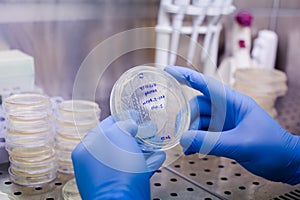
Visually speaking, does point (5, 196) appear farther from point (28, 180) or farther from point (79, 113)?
point (79, 113)

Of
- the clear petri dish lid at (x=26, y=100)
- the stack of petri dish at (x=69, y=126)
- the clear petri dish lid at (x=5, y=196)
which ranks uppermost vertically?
the clear petri dish lid at (x=26, y=100)

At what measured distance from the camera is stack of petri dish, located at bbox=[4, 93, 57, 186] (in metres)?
1.07

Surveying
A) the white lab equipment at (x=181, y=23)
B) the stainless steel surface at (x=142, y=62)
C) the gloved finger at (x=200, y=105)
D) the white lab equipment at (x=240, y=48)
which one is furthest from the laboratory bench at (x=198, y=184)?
the white lab equipment at (x=240, y=48)

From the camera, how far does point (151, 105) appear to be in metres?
0.94

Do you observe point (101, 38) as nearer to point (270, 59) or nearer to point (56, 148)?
point (56, 148)

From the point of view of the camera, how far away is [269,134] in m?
1.05

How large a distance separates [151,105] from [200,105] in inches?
6.7

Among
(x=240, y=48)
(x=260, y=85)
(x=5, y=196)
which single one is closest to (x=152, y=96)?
(x=5, y=196)

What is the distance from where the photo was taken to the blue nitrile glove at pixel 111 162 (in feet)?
2.83

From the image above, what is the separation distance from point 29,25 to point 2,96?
32 cm

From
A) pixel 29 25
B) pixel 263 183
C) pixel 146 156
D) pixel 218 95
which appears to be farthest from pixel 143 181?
pixel 29 25

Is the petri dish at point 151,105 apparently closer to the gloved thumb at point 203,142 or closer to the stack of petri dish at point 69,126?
the gloved thumb at point 203,142

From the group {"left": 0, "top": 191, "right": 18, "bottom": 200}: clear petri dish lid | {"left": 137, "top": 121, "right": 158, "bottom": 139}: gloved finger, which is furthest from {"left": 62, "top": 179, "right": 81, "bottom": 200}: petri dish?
{"left": 137, "top": 121, "right": 158, "bottom": 139}: gloved finger

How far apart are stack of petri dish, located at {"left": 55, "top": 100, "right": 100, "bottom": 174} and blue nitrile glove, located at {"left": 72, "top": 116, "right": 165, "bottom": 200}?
244 mm
